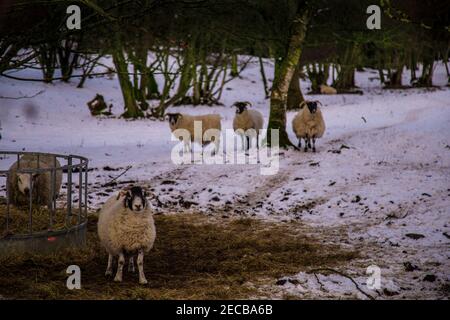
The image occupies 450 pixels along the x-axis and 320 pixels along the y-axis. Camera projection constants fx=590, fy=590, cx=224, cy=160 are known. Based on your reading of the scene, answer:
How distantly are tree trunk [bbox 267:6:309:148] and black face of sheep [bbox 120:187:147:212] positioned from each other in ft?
30.9

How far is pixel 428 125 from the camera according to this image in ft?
60.4

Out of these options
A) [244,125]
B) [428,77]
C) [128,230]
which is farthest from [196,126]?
[428,77]

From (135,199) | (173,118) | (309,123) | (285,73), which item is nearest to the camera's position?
(135,199)

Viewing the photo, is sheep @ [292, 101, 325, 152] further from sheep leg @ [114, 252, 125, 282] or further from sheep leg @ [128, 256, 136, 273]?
sheep leg @ [114, 252, 125, 282]

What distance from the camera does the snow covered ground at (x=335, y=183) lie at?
736 cm

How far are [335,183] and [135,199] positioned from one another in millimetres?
6653

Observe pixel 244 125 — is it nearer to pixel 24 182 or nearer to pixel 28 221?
pixel 24 182

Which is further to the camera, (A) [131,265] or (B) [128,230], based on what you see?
(A) [131,265]

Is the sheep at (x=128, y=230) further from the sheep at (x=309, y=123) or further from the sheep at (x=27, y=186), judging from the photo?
the sheep at (x=309, y=123)

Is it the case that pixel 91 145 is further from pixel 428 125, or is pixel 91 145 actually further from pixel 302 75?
pixel 302 75

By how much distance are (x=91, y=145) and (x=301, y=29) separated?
771 centimetres

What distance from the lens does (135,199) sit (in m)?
6.72

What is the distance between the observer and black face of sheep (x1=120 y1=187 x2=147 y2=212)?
6.72 m
